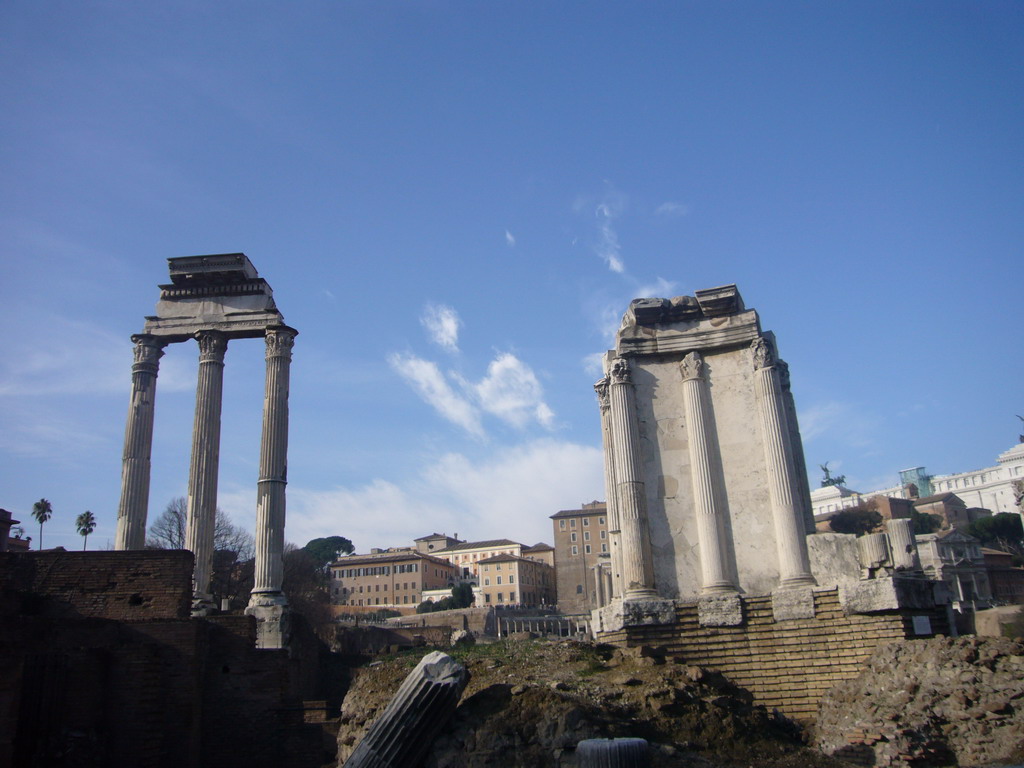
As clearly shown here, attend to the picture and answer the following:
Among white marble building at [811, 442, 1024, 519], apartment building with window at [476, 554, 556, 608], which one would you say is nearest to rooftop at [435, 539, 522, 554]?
apartment building with window at [476, 554, 556, 608]

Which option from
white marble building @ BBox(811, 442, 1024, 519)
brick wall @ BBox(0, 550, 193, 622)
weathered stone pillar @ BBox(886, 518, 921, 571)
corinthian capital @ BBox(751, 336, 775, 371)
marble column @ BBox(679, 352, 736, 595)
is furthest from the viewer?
white marble building @ BBox(811, 442, 1024, 519)

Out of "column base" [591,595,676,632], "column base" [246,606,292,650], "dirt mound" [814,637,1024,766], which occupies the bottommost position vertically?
"dirt mound" [814,637,1024,766]

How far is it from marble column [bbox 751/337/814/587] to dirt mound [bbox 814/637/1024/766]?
7.28 ft

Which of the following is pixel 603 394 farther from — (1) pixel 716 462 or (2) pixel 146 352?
(2) pixel 146 352

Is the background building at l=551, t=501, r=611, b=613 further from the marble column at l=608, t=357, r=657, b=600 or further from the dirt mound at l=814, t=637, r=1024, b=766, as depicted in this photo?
the dirt mound at l=814, t=637, r=1024, b=766

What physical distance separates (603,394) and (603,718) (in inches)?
381

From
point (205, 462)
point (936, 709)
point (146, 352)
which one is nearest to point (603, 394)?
point (936, 709)

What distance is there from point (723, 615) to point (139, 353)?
780 inches

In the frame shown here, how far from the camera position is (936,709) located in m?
9.76

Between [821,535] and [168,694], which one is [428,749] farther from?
[168,694]

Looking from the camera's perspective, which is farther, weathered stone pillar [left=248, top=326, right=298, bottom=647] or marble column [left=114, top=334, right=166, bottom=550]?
marble column [left=114, top=334, right=166, bottom=550]

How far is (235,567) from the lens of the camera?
48.2 m

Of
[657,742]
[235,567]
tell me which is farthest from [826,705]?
[235,567]

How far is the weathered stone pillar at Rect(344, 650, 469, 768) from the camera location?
8852mm
